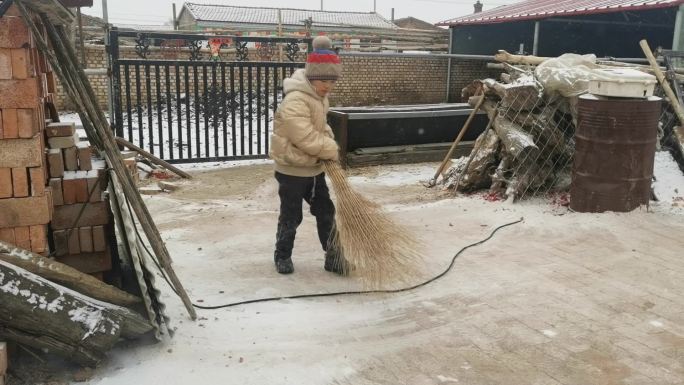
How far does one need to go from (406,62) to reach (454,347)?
18.2 meters


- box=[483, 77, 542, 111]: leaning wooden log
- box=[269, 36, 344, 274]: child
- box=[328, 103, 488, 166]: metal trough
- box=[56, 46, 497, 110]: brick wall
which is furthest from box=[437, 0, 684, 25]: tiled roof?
box=[269, 36, 344, 274]: child

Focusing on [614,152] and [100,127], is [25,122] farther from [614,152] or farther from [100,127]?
[614,152]

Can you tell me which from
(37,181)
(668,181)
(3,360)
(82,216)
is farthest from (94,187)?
(668,181)

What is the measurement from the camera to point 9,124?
2816mm

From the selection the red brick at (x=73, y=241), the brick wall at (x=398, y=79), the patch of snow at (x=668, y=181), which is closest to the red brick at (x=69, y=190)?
the red brick at (x=73, y=241)

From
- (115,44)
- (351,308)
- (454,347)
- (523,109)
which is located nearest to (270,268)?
A: (351,308)

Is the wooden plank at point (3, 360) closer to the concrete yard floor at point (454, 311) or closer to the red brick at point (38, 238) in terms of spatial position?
the concrete yard floor at point (454, 311)

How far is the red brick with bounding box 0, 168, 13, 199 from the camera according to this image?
9.37 ft

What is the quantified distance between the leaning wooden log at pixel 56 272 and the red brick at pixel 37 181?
291 millimetres

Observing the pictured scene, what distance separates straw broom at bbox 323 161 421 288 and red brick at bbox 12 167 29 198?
184 cm

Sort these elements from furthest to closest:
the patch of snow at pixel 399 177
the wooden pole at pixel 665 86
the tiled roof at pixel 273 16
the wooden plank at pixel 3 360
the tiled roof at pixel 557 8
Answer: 1. the tiled roof at pixel 273 16
2. the tiled roof at pixel 557 8
3. the patch of snow at pixel 399 177
4. the wooden pole at pixel 665 86
5. the wooden plank at pixel 3 360

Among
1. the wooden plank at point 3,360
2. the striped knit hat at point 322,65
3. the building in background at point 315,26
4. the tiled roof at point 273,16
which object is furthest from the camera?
the tiled roof at point 273,16

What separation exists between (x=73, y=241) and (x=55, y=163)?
45cm

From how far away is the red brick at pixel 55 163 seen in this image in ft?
10.9
